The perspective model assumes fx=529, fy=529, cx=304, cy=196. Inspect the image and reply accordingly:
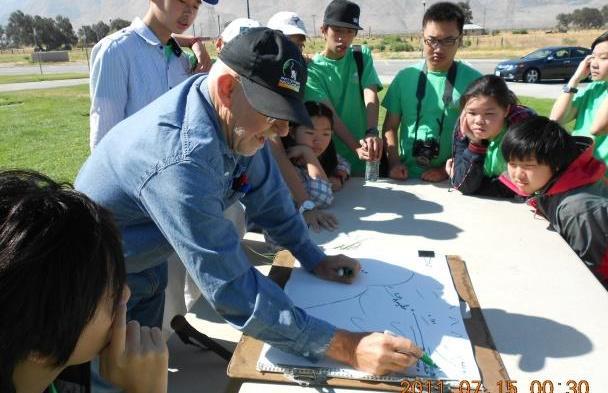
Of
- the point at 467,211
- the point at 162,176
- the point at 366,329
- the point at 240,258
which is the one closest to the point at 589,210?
the point at 467,211

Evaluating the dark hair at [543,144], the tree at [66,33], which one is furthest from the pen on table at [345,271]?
the tree at [66,33]

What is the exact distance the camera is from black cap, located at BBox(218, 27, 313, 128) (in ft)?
4.01

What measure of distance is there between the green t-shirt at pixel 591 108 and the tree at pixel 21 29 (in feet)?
220

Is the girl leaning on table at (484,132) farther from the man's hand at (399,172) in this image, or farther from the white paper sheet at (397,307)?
the white paper sheet at (397,307)

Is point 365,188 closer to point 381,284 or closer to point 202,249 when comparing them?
point 381,284

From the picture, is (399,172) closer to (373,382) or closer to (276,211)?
(276,211)

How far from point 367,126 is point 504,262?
1.46 m

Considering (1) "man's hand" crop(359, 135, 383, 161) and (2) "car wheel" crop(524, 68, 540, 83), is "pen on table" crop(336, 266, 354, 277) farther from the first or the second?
(2) "car wheel" crop(524, 68, 540, 83)

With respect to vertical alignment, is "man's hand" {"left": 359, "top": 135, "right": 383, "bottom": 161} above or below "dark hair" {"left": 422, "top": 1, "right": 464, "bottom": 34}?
below

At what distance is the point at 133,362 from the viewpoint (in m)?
1.11

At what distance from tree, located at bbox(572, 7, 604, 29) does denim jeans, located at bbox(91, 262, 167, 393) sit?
259 feet

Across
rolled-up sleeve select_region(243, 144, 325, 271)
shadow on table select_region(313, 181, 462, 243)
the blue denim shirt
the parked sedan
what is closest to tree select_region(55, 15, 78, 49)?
the parked sedan

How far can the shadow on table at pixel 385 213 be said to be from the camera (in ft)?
6.86

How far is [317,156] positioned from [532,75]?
49.2ft
